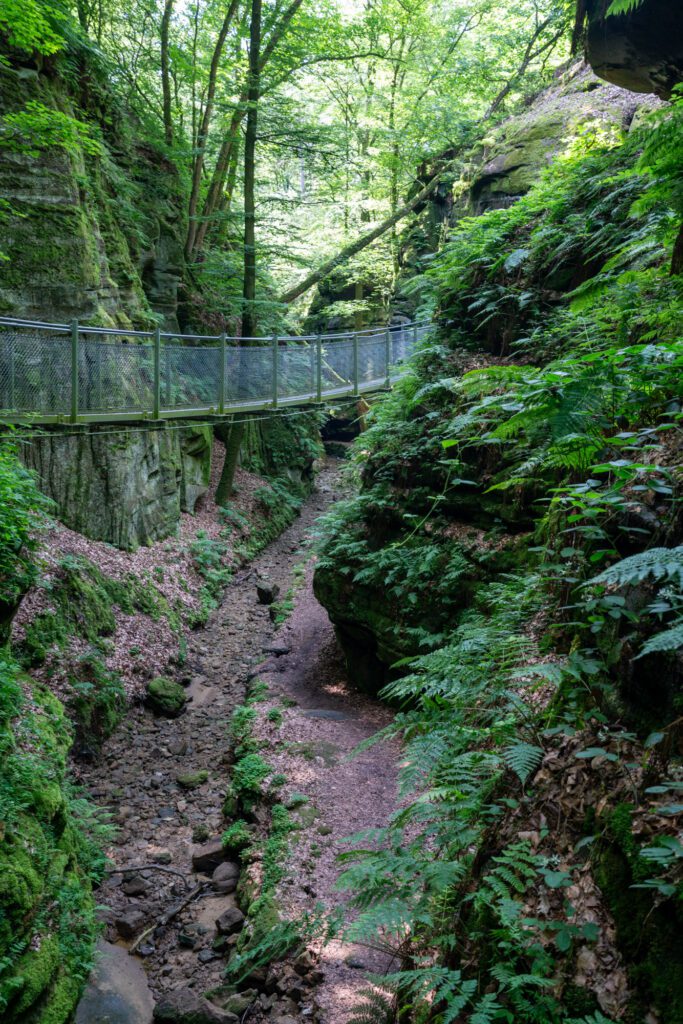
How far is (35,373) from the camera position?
21.5 feet

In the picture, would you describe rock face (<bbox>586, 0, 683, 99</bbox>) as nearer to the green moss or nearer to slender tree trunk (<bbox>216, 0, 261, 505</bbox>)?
the green moss

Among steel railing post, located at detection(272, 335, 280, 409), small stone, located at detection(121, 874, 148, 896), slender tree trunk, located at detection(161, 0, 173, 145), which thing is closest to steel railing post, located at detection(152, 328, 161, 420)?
steel railing post, located at detection(272, 335, 280, 409)

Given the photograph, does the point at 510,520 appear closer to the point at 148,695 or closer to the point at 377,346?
the point at 148,695

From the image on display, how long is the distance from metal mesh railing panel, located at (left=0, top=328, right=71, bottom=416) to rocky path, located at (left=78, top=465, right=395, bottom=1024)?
378cm

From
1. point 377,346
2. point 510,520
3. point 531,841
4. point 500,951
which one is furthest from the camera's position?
point 377,346

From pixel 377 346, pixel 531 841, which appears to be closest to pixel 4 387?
pixel 531 841

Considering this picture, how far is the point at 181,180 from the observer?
43.7 ft

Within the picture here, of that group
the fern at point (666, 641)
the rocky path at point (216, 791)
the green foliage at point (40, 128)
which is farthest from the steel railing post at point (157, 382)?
the fern at point (666, 641)

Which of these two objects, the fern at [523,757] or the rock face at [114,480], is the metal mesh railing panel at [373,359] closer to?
the rock face at [114,480]

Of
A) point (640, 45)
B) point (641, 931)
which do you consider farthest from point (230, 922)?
point (640, 45)

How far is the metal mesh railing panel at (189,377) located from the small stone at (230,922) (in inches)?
231

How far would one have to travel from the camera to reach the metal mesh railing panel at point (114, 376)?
7.14 metres

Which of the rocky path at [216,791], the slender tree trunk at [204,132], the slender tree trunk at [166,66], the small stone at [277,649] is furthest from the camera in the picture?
the slender tree trunk at [204,132]

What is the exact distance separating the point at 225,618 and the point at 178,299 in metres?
7.53
